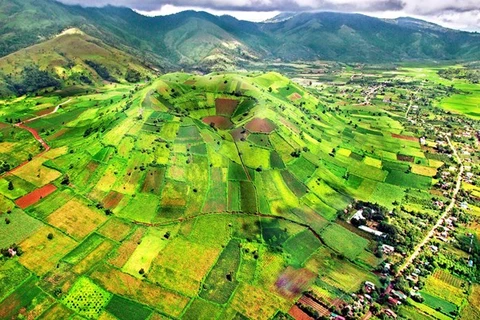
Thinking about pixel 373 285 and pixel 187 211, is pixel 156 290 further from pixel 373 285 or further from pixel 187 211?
pixel 373 285

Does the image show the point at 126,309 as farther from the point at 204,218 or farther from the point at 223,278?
the point at 204,218

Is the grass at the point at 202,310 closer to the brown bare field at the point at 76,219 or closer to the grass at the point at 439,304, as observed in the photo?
the brown bare field at the point at 76,219

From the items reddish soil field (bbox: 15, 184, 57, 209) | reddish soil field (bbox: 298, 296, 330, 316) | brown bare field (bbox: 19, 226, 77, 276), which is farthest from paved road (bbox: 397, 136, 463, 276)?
reddish soil field (bbox: 15, 184, 57, 209)

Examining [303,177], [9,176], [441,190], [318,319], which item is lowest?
[9,176]

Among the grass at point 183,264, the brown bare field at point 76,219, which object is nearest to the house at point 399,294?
the grass at point 183,264

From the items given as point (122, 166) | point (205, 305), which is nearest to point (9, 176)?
point (122, 166)
